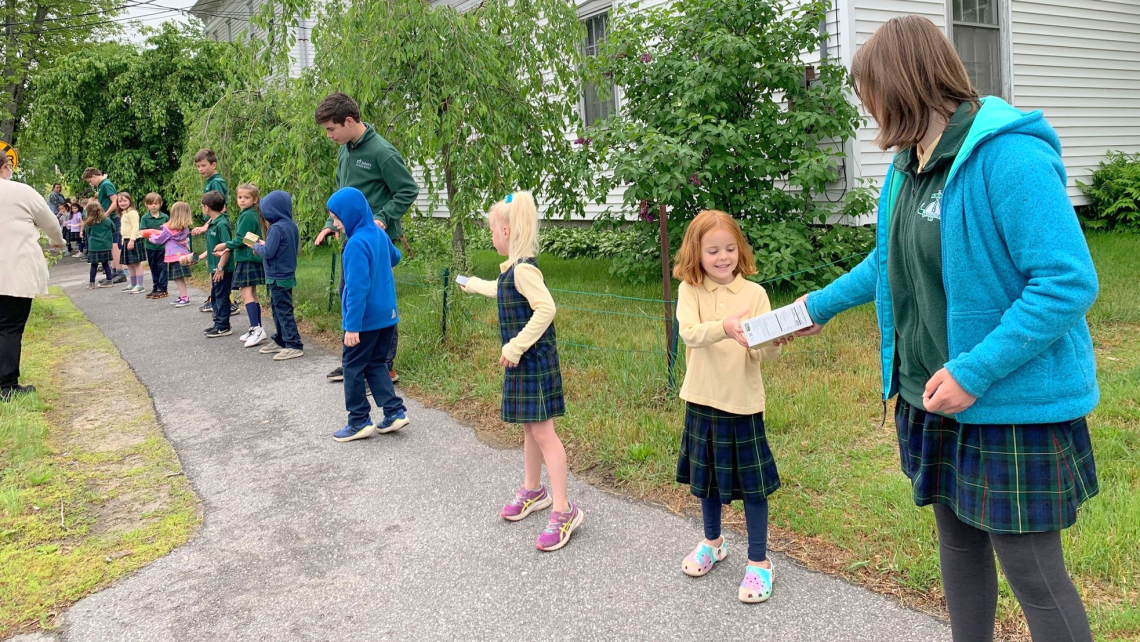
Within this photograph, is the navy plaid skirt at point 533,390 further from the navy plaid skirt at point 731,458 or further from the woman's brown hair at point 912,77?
the woman's brown hair at point 912,77

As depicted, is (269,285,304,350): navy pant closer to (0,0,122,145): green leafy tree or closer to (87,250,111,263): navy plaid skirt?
(87,250,111,263): navy plaid skirt

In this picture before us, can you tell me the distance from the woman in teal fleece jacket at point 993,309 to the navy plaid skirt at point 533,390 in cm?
192

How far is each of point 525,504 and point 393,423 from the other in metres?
1.67

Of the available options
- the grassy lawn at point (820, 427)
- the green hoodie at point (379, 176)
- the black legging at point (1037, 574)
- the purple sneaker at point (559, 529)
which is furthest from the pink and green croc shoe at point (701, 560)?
the green hoodie at point (379, 176)

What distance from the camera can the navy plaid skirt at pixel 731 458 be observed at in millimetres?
3066

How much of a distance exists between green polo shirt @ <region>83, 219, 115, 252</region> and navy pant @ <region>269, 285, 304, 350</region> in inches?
306

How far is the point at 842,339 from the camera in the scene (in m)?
6.46

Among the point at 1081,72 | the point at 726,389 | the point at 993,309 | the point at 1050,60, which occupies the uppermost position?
the point at 1050,60

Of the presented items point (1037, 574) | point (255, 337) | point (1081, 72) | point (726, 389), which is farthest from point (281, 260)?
point (1081, 72)

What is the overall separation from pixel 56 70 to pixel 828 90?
65.7ft

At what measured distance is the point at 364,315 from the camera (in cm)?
511

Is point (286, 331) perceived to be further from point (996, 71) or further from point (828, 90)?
point (996, 71)

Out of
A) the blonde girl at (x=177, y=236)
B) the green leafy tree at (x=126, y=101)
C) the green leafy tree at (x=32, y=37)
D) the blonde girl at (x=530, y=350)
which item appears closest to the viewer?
the blonde girl at (x=530, y=350)

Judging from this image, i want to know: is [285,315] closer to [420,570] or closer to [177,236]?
[177,236]
